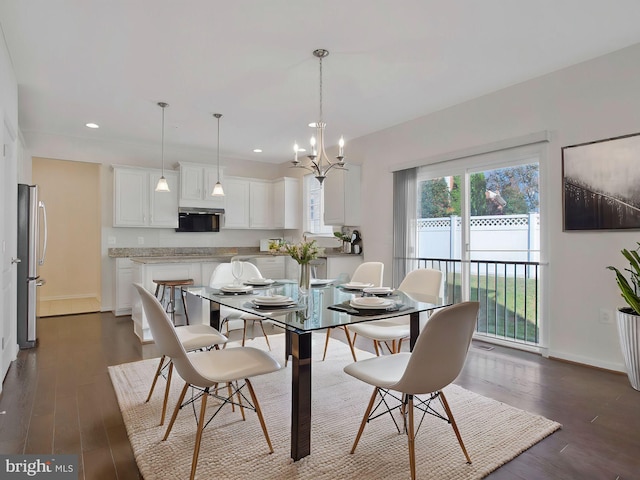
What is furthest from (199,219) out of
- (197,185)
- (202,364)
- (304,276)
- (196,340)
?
(202,364)

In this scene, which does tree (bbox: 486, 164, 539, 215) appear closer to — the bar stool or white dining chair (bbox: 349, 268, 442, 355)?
white dining chair (bbox: 349, 268, 442, 355)

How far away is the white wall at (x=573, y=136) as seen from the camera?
3.08 m

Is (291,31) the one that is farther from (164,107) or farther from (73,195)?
(73,195)

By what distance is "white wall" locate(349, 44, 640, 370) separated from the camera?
10.1ft

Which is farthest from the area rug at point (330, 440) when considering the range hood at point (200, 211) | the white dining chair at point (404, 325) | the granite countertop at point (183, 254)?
the range hood at point (200, 211)

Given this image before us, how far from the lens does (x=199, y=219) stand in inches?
255

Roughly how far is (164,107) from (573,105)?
4.01 metres

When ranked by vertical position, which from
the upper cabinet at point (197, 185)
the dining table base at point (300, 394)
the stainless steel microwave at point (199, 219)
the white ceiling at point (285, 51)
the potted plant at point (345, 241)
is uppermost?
the white ceiling at point (285, 51)

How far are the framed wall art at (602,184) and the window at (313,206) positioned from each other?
3647mm

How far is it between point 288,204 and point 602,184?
4586 mm

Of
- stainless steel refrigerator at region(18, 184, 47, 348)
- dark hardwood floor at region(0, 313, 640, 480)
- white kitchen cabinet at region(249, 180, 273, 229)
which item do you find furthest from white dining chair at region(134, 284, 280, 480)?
white kitchen cabinet at region(249, 180, 273, 229)

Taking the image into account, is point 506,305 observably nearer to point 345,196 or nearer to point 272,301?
point 345,196

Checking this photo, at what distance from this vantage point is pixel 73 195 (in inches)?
280

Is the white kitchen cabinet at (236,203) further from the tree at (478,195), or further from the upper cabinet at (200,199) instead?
the tree at (478,195)
